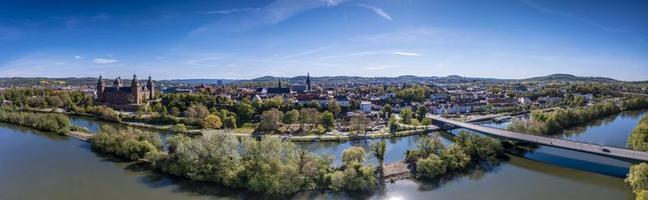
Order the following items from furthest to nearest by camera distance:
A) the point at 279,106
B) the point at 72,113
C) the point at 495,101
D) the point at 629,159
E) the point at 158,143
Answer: the point at 495,101
the point at 72,113
the point at 279,106
the point at 158,143
the point at 629,159

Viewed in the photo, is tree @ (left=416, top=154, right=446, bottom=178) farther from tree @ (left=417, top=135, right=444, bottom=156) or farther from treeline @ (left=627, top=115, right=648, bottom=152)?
treeline @ (left=627, top=115, right=648, bottom=152)

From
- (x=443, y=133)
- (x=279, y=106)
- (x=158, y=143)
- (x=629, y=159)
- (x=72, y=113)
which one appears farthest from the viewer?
(x=72, y=113)

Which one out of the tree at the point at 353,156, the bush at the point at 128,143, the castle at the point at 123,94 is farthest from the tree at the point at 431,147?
the castle at the point at 123,94

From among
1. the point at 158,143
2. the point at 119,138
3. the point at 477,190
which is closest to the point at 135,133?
the point at 119,138

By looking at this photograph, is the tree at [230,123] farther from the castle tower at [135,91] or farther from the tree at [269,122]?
the castle tower at [135,91]

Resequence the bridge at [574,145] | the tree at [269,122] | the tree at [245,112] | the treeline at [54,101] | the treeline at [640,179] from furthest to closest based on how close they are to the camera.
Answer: the treeline at [54,101] < the tree at [245,112] < the tree at [269,122] < the bridge at [574,145] < the treeline at [640,179]

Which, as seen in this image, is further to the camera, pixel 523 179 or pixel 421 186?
pixel 523 179

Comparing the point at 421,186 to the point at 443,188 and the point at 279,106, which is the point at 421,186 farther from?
the point at 279,106
